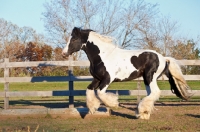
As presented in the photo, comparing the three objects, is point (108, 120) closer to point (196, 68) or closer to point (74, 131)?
point (74, 131)

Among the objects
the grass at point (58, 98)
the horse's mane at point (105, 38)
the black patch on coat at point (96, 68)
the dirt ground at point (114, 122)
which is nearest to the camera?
the dirt ground at point (114, 122)

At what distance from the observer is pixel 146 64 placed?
30.6 ft

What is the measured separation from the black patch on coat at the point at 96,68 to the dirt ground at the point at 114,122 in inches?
34.1

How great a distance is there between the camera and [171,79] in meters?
9.86

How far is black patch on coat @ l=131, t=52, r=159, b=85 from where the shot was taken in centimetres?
927

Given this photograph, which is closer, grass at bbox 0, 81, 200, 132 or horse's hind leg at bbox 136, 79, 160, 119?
grass at bbox 0, 81, 200, 132

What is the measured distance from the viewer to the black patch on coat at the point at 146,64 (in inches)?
365

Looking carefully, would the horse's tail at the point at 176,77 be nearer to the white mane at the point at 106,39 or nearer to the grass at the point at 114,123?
the grass at the point at 114,123

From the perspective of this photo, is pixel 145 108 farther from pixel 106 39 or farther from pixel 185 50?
pixel 185 50

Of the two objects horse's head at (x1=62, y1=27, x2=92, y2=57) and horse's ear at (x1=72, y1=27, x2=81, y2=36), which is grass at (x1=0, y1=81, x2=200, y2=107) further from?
horse's ear at (x1=72, y1=27, x2=81, y2=36)

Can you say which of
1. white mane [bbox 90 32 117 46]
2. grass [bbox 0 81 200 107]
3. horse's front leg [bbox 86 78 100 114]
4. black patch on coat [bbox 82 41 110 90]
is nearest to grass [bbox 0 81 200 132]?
horse's front leg [bbox 86 78 100 114]

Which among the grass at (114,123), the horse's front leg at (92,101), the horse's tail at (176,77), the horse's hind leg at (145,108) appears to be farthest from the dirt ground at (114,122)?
the horse's tail at (176,77)

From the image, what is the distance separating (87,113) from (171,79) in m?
2.29

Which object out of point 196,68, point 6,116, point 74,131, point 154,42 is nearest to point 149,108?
point 74,131
